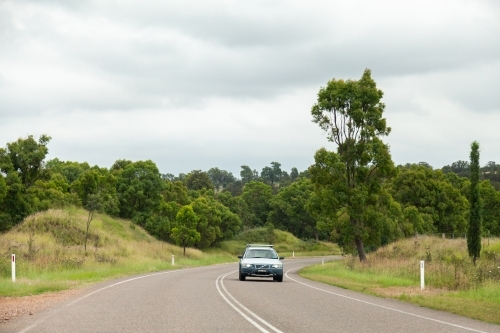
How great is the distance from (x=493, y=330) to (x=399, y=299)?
311 inches

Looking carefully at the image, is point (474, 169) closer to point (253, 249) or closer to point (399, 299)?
point (253, 249)

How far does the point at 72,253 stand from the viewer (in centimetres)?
4503

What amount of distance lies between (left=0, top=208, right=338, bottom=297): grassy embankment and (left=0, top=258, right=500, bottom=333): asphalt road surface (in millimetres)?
6146

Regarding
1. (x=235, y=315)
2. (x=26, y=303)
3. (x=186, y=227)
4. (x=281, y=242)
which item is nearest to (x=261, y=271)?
(x=26, y=303)

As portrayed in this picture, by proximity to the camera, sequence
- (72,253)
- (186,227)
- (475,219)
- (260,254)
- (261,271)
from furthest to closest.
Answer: (186,227), (72,253), (475,219), (260,254), (261,271)

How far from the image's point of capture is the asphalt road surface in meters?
12.4

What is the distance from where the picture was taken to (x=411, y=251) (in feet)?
154

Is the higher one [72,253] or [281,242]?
[72,253]

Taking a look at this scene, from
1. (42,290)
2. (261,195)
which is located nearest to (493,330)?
(42,290)

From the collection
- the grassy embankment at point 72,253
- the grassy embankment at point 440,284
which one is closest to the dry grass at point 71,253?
the grassy embankment at point 72,253

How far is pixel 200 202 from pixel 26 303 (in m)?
74.3

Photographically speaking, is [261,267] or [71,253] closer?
[261,267]

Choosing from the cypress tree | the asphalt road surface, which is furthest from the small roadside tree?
the asphalt road surface

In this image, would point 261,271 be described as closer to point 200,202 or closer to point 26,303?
point 26,303
